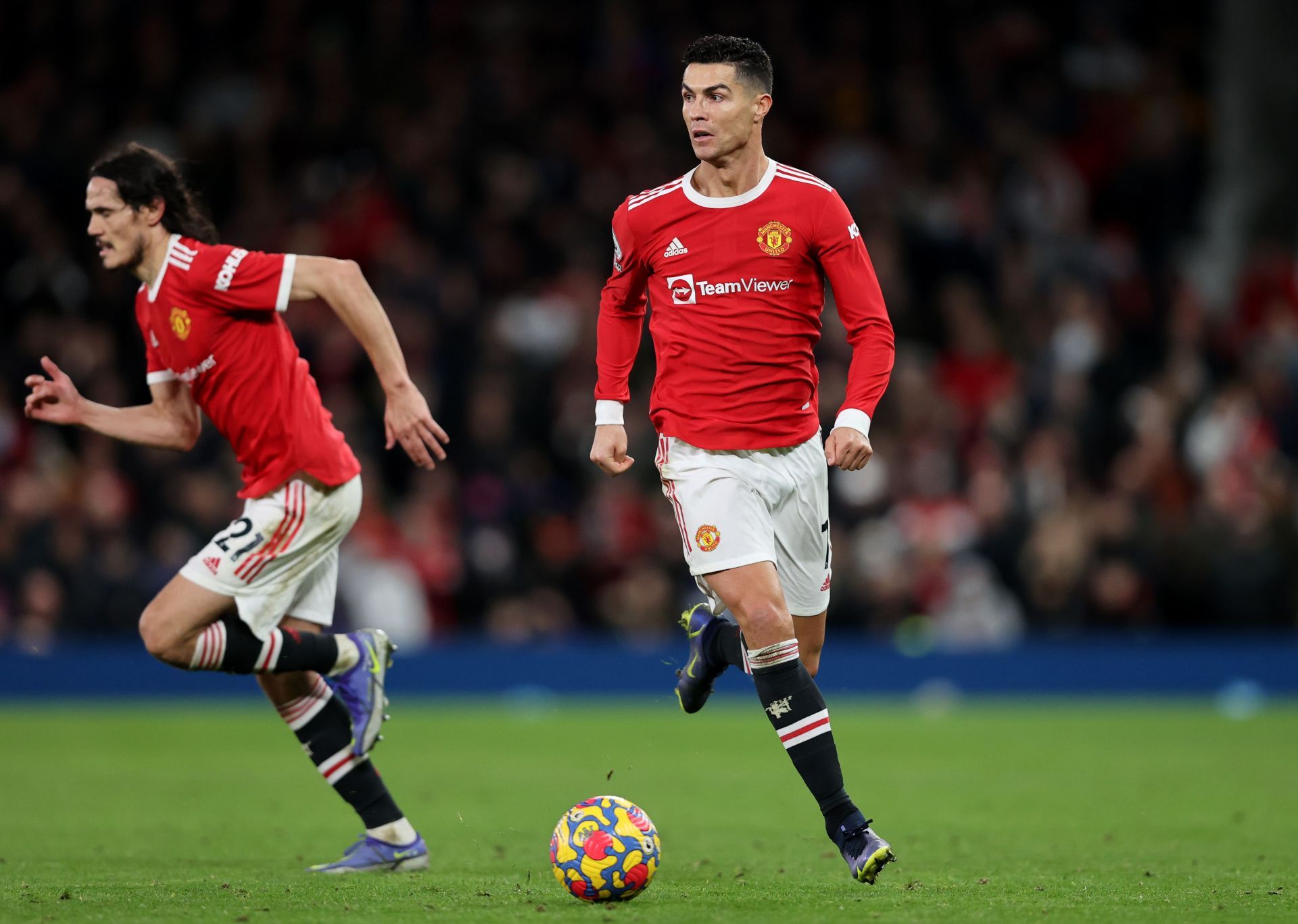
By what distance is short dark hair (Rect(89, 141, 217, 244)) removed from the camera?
688 centimetres

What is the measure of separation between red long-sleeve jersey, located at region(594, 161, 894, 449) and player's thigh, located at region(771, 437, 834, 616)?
10cm

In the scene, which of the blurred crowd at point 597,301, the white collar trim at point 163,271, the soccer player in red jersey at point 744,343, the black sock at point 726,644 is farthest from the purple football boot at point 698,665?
the blurred crowd at point 597,301

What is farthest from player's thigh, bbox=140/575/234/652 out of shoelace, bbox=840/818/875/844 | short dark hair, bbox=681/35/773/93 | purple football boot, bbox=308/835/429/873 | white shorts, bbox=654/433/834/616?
short dark hair, bbox=681/35/773/93

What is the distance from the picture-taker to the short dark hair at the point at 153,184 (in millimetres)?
6879

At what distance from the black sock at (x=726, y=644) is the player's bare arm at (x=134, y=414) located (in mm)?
2289

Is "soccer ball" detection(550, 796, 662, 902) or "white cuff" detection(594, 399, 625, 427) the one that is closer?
"soccer ball" detection(550, 796, 662, 902)

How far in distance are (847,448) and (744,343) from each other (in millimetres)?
711

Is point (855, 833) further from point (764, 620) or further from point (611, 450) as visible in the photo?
point (611, 450)

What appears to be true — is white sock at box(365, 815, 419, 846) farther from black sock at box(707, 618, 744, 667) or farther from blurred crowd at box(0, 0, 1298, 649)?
blurred crowd at box(0, 0, 1298, 649)

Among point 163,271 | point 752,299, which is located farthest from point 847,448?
point 163,271

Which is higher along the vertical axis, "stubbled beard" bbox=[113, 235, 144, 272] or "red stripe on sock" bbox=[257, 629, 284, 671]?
"stubbled beard" bbox=[113, 235, 144, 272]

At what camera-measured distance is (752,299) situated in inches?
263

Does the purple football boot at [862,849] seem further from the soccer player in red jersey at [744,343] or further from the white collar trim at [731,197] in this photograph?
the white collar trim at [731,197]

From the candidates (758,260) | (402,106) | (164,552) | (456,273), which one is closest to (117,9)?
(402,106)
